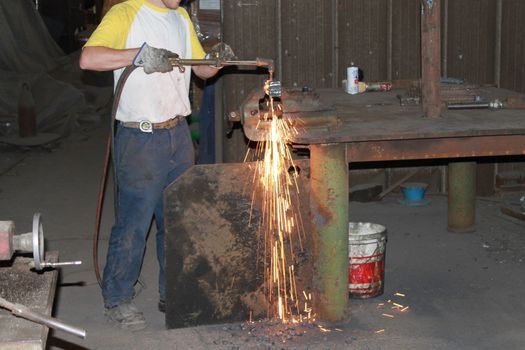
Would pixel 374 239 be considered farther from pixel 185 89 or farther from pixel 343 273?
pixel 185 89

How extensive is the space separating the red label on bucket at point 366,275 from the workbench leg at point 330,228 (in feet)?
0.98

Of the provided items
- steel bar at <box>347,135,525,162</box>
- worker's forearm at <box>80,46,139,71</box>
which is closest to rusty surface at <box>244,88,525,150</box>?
steel bar at <box>347,135,525,162</box>

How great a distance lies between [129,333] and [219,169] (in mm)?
969

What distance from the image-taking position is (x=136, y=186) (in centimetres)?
415

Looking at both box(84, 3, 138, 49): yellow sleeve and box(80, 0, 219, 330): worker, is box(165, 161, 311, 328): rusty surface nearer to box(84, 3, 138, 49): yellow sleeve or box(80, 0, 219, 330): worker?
box(80, 0, 219, 330): worker

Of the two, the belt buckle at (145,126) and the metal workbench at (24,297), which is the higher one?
the belt buckle at (145,126)

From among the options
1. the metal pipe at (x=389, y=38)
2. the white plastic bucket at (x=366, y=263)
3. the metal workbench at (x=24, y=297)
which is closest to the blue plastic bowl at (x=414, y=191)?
the metal pipe at (x=389, y=38)

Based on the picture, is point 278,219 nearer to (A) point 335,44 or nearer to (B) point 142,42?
(B) point 142,42

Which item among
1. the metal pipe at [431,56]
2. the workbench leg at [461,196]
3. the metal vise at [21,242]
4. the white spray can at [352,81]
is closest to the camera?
the metal vise at [21,242]

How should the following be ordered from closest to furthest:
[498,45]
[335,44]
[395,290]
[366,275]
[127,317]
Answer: [127,317] < [366,275] < [395,290] < [335,44] < [498,45]

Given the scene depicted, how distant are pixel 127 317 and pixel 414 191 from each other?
2.98 m

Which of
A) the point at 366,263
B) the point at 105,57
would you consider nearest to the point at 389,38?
the point at 366,263

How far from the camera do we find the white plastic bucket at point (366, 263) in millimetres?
4445

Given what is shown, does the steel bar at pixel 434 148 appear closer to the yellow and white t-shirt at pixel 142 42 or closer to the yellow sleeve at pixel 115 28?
the yellow and white t-shirt at pixel 142 42
